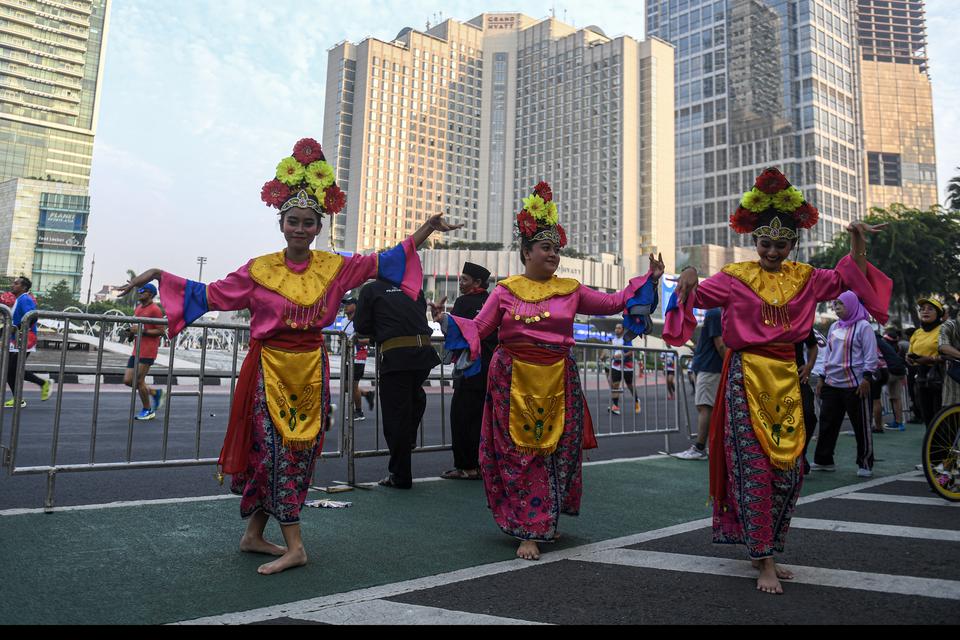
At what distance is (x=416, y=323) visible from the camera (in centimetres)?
577

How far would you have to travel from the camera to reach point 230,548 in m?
3.71

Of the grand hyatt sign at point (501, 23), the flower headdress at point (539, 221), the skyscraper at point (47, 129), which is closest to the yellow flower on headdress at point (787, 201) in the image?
the flower headdress at point (539, 221)

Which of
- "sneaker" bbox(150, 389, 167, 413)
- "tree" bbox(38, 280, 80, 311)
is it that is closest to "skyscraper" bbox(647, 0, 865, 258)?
"tree" bbox(38, 280, 80, 311)

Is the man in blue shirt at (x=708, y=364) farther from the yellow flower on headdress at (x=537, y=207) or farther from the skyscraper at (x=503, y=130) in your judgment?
the skyscraper at (x=503, y=130)

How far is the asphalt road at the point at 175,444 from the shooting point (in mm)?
5008

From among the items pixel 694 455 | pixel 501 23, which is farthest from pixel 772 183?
pixel 501 23

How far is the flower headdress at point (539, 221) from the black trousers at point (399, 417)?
6.30ft

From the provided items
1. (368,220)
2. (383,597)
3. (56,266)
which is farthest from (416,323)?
(368,220)

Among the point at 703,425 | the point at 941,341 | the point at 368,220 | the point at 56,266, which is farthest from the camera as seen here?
the point at 368,220

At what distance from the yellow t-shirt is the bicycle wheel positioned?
6.52 ft

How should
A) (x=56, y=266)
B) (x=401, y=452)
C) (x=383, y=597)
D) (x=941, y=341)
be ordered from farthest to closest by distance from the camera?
1. (x=56, y=266)
2. (x=941, y=341)
3. (x=401, y=452)
4. (x=383, y=597)

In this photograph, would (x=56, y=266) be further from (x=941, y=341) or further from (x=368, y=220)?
(x=941, y=341)

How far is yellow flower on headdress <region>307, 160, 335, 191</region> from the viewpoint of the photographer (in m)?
3.72
